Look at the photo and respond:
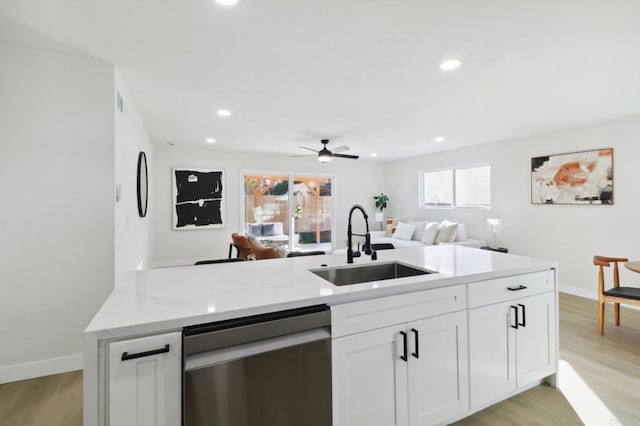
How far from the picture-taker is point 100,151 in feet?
7.91

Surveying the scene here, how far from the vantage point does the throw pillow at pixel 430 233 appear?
19.4 feet

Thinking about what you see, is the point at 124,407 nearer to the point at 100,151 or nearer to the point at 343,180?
the point at 100,151

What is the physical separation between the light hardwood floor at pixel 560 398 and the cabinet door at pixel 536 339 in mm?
169

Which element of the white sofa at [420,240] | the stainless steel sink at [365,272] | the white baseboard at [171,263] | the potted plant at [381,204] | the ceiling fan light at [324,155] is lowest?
the white baseboard at [171,263]

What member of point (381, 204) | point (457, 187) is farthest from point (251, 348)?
point (381, 204)

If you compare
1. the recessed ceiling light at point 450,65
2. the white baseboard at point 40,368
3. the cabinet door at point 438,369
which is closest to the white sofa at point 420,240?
the recessed ceiling light at point 450,65

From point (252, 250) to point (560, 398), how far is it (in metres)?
3.86

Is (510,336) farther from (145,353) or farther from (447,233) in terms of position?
(447,233)

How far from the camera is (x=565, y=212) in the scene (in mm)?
4438

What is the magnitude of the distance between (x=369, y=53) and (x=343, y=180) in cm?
537

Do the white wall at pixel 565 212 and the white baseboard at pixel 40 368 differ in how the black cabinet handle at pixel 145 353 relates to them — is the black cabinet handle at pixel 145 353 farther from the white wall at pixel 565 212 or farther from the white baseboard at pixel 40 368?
the white wall at pixel 565 212

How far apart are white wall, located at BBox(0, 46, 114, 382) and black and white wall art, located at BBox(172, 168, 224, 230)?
12.5 ft

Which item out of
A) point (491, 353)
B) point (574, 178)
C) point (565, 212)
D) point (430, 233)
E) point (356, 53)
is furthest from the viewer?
point (430, 233)

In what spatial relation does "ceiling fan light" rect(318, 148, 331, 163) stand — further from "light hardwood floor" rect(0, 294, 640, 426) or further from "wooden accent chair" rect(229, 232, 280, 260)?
"light hardwood floor" rect(0, 294, 640, 426)
